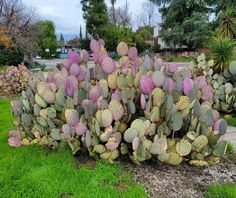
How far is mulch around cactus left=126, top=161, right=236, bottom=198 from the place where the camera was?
9.73 ft

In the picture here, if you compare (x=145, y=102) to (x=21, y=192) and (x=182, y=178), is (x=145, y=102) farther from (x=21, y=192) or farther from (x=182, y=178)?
(x=21, y=192)

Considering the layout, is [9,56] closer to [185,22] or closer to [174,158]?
[185,22]

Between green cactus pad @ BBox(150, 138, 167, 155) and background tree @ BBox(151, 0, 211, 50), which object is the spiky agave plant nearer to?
green cactus pad @ BBox(150, 138, 167, 155)

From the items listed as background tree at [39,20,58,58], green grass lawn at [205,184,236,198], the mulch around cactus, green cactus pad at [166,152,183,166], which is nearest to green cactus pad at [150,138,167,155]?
green cactus pad at [166,152,183,166]

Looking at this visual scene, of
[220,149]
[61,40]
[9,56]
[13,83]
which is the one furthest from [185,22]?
[61,40]

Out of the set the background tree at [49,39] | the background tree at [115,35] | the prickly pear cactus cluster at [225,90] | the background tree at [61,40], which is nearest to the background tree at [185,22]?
the background tree at [115,35]

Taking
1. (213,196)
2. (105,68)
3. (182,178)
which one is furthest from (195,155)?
(105,68)

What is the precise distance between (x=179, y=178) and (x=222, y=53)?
571cm

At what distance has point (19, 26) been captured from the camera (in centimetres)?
2545

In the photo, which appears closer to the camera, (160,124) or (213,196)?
(213,196)

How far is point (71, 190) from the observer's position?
287cm

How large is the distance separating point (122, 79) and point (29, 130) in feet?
4.24

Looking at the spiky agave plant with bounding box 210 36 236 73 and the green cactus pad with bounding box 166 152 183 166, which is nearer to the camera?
the green cactus pad with bounding box 166 152 183 166

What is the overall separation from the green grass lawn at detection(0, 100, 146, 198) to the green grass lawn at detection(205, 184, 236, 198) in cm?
58
